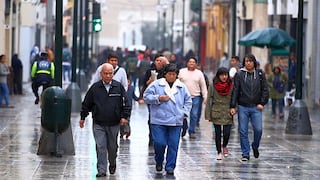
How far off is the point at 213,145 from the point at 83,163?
4.57m

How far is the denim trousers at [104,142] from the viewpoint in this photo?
49.2 feet

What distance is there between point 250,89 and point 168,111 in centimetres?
263

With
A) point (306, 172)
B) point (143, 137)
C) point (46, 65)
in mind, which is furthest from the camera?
point (46, 65)

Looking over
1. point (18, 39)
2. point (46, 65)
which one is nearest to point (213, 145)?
point (46, 65)

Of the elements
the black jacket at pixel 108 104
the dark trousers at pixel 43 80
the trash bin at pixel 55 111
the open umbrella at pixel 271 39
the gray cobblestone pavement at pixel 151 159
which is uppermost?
the open umbrella at pixel 271 39

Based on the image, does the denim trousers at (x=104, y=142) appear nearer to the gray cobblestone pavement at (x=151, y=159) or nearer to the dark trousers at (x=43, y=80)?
the gray cobblestone pavement at (x=151, y=159)

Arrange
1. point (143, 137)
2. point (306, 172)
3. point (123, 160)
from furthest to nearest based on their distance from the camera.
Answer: point (143, 137) → point (123, 160) → point (306, 172)

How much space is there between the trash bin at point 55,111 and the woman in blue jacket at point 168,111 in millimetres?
2183

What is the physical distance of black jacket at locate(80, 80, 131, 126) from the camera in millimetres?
14938

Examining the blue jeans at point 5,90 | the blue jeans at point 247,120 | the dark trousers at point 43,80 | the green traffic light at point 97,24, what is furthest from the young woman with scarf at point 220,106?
the green traffic light at point 97,24

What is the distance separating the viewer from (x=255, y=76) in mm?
17625

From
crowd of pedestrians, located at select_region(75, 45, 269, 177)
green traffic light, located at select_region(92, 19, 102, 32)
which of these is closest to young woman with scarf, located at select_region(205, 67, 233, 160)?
crowd of pedestrians, located at select_region(75, 45, 269, 177)

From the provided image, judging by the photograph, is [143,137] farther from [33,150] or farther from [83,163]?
[83,163]

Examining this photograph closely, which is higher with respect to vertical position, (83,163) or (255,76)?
(255,76)
